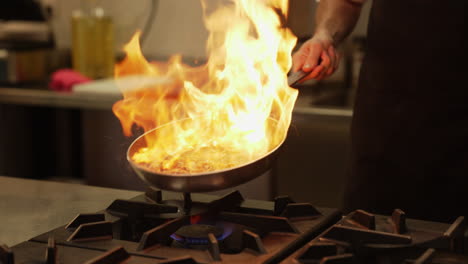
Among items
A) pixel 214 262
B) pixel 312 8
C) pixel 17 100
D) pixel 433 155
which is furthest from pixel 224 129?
pixel 17 100

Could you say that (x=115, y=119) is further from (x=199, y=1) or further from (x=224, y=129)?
(x=224, y=129)

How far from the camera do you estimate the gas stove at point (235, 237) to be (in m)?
0.87

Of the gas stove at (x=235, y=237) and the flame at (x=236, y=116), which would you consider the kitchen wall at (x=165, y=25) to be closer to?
the flame at (x=236, y=116)

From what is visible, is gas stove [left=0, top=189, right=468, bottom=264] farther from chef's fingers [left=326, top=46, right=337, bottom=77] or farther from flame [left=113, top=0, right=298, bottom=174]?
chef's fingers [left=326, top=46, right=337, bottom=77]

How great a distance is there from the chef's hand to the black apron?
7.2 inches

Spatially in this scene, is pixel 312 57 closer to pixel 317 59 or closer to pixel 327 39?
pixel 317 59

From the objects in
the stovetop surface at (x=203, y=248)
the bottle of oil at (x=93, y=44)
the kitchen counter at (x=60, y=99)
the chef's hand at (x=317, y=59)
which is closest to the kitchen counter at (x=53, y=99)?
the kitchen counter at (x=60, y=99)

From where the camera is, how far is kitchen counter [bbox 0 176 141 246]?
107 centimetres

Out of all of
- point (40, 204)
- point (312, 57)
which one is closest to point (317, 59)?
point (312, 57)

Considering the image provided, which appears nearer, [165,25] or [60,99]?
[60,99]

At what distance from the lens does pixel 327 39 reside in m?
1.46

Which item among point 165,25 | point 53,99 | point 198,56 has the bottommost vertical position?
point 53,99

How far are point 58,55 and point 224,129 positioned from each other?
220 cm

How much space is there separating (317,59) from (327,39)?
0.37ft
